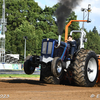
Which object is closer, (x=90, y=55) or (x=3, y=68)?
(x=90, y=55)

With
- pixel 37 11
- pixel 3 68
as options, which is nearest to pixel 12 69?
pixel 3 68

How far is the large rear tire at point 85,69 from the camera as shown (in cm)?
1059

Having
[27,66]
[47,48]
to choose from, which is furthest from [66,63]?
[27,66]

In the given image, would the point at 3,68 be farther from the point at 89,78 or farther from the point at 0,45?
the point at 89,78

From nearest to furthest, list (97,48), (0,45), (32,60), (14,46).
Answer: (32,60), (0,45), (14,46), (97,48)

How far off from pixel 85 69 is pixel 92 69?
0.93m

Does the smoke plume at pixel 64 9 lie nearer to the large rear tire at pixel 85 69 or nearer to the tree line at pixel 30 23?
the large rear tire at pixel 85 69

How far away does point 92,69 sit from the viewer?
11.5m

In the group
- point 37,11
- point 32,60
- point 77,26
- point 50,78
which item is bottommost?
point 50,78

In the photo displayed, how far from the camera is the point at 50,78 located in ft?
38.0

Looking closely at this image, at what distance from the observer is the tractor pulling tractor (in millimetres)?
10488

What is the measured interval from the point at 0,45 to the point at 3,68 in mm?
9729

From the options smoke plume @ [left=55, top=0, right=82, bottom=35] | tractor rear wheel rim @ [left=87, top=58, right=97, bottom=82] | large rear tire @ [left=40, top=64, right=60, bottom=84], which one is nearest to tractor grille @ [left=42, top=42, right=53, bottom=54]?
large rear tire @ [left=40, top=64, right=60, bottom=84]

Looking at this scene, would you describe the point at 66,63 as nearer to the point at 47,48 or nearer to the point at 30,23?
the point at 47,48
